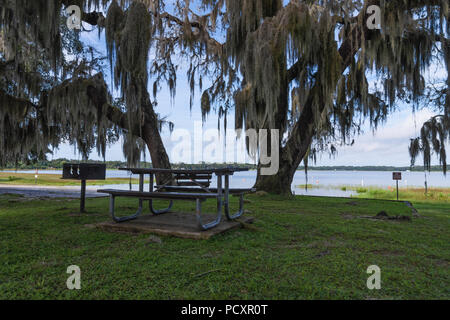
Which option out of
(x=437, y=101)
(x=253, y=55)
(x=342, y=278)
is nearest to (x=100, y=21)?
(x=253, y=55)

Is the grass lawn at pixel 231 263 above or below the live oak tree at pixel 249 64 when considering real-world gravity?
below

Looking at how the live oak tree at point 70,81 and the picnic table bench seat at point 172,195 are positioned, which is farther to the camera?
the live oak tree at point 70,81

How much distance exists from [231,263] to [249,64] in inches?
194

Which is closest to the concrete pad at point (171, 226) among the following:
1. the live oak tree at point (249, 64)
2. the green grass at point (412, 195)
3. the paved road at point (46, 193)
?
the live oak tree at point (249, 64)

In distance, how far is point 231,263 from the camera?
2516 millimetres

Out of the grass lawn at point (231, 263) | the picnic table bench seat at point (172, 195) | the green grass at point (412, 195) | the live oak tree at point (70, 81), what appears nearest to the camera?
the grass lawn at point (231, 263)

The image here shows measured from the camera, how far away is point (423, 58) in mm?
7480

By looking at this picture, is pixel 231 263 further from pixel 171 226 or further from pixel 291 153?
pixel 291 153

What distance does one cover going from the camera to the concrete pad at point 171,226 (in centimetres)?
339

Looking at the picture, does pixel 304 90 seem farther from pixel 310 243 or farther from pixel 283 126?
pixel 310 243

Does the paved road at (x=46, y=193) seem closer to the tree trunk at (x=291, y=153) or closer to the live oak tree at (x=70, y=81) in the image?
the live oak tree at (x=70, y=81)

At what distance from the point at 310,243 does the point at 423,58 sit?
7221mm

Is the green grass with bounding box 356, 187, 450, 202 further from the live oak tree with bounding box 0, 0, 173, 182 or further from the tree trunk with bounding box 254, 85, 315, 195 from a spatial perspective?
the live oak tree with bounding box 0, 0, 173, 182

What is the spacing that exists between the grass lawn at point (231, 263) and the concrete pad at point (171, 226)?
112 millimetres
